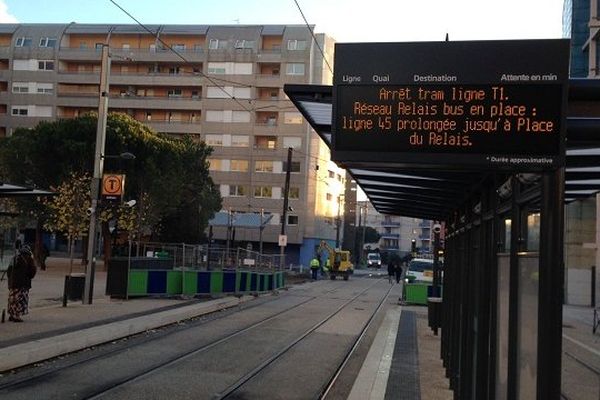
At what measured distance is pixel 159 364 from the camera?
10.8 m

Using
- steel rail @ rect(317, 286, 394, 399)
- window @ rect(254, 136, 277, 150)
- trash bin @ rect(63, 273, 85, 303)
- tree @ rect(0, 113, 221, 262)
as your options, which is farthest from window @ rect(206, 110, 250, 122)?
trash bin @ rect(63, 273, 85, 303)

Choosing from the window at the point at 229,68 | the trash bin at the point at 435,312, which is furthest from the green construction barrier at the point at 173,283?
the window at the point at 229,68

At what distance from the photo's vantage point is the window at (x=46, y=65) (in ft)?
254

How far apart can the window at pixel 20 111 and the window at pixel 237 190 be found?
81.6 feet

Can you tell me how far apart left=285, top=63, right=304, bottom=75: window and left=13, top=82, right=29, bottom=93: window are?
29701mm

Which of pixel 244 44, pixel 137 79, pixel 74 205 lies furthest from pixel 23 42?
pixel 74 205

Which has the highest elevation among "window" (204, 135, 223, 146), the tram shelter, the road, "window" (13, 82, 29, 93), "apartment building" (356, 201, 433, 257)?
"window" (13, 82, 29, 93)

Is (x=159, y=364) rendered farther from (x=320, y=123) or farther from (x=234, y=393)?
(x=320, y=123)

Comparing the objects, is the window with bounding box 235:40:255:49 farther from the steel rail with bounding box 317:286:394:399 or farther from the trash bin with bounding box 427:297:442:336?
the trash bin with bounding box 427:297:442:336

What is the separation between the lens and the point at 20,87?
254ft

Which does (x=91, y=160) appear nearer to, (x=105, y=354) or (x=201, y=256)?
(x=201, y=256)

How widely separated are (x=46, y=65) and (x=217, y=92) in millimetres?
20206

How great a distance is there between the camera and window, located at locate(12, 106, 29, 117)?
77.2m

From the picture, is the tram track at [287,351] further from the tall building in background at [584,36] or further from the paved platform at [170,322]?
the tall building in background at [584,36]
